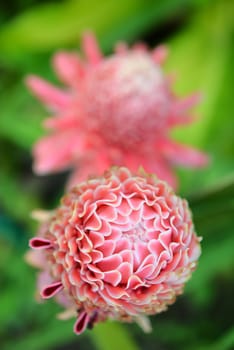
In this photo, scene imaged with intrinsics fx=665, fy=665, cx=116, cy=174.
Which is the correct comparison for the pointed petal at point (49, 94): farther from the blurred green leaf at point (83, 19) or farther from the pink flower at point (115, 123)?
the blurred green leaf at point (83, 19)

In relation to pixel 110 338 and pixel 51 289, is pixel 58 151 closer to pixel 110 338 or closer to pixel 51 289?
pixel 110 338

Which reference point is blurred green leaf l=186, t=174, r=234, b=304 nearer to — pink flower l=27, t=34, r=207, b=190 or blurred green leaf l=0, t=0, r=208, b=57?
pink flower l=27, t=34, r=207, b=190

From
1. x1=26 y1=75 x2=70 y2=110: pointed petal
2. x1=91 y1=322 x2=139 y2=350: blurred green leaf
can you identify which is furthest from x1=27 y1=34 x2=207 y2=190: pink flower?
x1=91 y1=322 x2=139 y2=350: blurred green leaf

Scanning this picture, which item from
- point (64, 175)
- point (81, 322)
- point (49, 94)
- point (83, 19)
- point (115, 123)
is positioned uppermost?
point (83, 19)

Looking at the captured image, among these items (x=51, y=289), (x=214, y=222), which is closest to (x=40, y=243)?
(x=51, y=289)

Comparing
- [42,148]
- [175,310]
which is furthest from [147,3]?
[175,310]

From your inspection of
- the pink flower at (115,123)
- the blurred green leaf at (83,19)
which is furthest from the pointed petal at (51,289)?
the blurred green leaf at (83,19)
